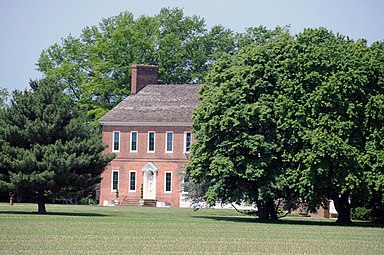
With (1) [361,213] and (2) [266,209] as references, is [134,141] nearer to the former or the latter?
(1) [361,213]

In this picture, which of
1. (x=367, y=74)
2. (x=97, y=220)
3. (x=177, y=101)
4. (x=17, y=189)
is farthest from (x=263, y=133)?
(x=177, y=101)

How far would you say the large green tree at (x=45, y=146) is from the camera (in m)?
49.9

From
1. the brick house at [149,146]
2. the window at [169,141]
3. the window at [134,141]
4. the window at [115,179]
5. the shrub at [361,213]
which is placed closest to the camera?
the shrub at [361,213]

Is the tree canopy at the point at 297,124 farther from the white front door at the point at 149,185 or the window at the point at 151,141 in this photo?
the white front door at the point at 149,185

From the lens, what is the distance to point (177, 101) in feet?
259

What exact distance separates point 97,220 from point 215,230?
26.9 ft

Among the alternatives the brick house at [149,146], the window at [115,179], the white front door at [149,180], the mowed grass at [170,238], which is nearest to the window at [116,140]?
the brick house at [149,146]

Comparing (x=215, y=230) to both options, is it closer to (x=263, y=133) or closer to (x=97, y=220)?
(x=97, y=220)

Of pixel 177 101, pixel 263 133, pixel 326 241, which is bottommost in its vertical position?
pixel 326 241

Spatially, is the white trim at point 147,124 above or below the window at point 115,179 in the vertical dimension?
above

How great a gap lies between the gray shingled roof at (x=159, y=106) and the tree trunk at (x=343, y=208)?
26.6 m

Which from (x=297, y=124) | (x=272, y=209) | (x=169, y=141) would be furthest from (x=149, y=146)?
(x=297, y=124)

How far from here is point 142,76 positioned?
82.8 meters

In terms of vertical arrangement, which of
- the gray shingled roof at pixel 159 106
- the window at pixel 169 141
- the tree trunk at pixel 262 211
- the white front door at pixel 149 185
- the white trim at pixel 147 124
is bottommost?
the tree trunk at pixel 262 211
